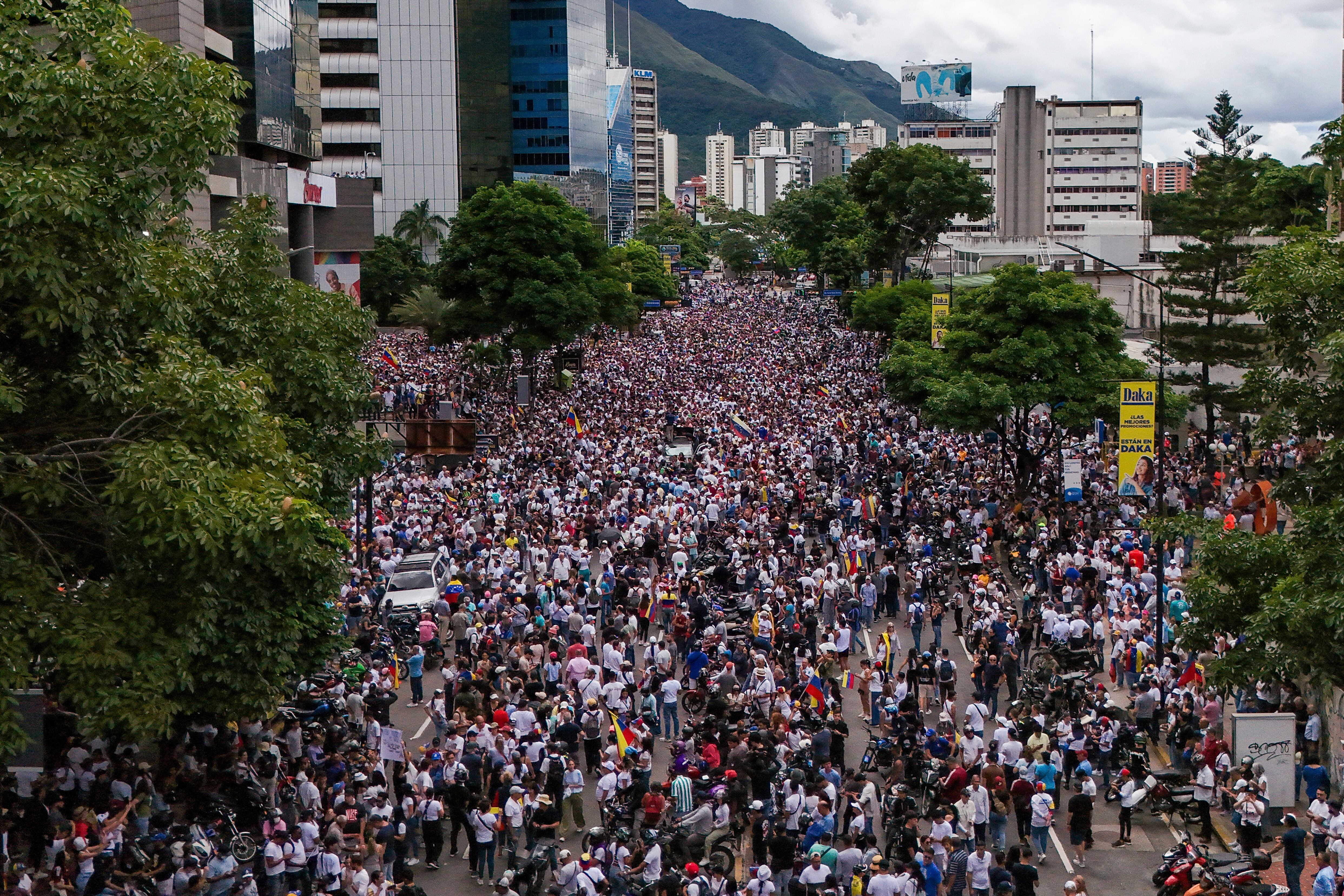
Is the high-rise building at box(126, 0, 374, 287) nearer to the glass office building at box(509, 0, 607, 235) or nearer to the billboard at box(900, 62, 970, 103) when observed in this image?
the glass office building at box(509, 0, 607, 235)

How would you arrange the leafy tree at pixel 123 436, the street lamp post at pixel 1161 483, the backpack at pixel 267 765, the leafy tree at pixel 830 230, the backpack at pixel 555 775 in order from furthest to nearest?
the leafy tree at pixel 830 230 < the street lamp post at pixel 1161 483 < the backpack at pixel 267 765 < the backpack at pixel 555 775 < the leafy tree at pixel 123 436

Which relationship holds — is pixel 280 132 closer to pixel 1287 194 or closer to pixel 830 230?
pixel 1287 194

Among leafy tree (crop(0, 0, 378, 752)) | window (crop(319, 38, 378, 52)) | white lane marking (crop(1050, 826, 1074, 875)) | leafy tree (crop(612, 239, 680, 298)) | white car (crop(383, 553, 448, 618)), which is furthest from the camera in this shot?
leafy tree (crop(612, 239, 680, 298))

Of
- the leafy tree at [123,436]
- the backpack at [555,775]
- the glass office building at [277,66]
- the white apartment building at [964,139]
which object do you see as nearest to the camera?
the leafy tree at [123,436]

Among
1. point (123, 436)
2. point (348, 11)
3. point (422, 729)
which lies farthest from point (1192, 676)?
point (348, 11)

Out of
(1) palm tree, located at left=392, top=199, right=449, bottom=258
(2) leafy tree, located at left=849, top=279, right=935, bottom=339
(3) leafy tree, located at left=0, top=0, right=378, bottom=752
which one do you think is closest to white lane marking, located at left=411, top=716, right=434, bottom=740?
(3) leafy tree, located at left=0, top=0, right=378, bottom=752

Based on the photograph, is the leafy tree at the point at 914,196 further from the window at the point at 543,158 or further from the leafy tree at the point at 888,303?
the window at the point at 543,158

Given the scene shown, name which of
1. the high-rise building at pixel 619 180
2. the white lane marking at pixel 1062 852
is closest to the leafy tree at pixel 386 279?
the high-rise building at pixel 619 180

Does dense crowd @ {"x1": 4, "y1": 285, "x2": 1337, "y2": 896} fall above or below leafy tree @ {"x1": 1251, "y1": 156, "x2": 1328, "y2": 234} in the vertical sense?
below
